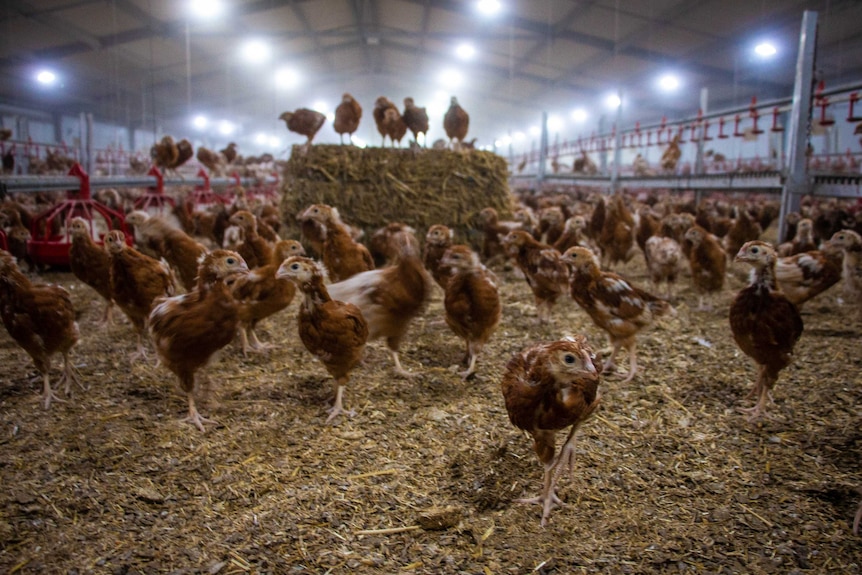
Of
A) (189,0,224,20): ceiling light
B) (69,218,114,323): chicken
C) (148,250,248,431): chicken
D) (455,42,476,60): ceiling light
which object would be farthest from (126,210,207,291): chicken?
(455,42,476,60): ceiling light

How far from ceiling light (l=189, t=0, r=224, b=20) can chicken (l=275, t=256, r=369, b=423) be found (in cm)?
1658

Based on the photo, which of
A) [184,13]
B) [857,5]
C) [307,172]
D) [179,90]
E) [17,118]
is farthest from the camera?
[179,90]

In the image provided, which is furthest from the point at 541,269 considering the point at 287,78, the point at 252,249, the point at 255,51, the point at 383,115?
the point at 287,78

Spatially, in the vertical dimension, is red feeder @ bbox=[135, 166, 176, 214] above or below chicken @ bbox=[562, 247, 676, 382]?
above

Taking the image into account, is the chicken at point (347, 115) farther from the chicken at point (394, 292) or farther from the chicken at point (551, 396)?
the chicken at point (551, 396)

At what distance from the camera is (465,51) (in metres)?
24.7

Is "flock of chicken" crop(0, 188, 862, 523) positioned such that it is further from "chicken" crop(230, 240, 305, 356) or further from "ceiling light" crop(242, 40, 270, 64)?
"ceiling light" crop(242, 40, 270, 64)

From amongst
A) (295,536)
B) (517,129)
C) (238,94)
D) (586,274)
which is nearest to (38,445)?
(295,536)

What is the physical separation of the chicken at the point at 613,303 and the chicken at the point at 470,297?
80cm

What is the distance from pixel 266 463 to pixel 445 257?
6.63 feet

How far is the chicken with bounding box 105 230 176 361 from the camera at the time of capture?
402cm

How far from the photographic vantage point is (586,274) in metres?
4.30

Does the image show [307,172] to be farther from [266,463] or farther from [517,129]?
[517,129]

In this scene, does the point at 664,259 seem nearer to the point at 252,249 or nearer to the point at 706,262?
the point at 706,262
